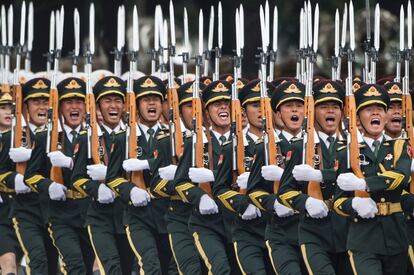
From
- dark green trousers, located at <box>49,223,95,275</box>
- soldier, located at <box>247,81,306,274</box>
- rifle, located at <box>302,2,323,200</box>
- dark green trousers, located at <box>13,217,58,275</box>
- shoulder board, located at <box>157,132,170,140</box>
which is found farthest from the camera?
dark green trousers, located at <box>13,217,58,275</box>

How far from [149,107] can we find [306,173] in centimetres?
319

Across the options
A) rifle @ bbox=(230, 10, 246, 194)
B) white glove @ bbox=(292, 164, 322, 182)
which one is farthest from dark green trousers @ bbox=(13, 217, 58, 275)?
white glove @ bbox=(292, 164, 322, 182)

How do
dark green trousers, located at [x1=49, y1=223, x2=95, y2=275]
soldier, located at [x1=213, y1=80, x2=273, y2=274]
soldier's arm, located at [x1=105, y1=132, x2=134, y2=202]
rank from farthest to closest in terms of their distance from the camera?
1. dark green trousers, located at [x1=49, y1=223, x2=95, y2=275]
2. soldier's arm, located at [x1=105, y1=132, x2=134, y2=202]
3. soldier, located at [x1=213, y1=80, x2=273, y2=274]

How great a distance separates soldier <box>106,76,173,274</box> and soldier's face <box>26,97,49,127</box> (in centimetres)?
166

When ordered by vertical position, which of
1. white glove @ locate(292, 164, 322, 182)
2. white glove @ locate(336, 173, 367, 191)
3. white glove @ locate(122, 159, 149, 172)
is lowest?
white glove @ locate(336, 173, 367, 191)

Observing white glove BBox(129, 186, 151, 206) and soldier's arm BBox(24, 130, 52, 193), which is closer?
white glove BBox(129, 186, 151, 206)

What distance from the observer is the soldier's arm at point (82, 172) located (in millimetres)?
18375

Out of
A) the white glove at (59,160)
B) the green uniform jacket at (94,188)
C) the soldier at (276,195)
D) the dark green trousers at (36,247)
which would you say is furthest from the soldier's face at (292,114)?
the dark green trousers at (36,247)

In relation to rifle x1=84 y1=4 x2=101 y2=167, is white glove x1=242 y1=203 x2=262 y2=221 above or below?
below

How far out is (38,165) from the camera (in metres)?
19.1

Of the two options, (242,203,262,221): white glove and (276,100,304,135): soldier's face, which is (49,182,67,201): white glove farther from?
(276,100,304,135): soldier's face

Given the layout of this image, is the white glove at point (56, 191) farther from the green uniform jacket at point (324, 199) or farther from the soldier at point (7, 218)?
the green uniform jacket at point (324, 199)

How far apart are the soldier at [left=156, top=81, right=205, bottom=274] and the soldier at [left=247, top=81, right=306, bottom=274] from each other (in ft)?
3.46

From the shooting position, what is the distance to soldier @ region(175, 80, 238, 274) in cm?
1681
